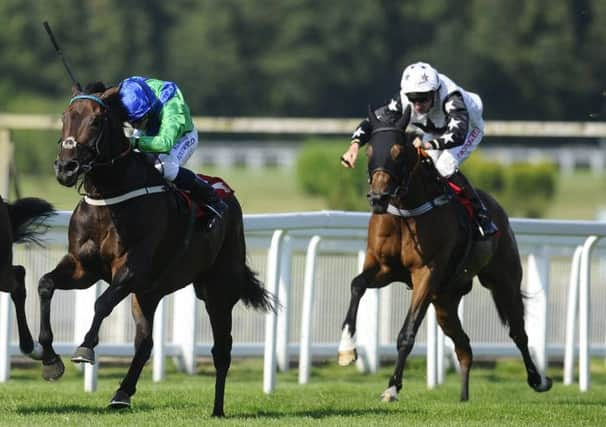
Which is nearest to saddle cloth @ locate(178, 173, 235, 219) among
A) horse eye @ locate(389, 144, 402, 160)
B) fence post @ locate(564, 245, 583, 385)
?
horse eye @ locate(389, 144, 402, 160)

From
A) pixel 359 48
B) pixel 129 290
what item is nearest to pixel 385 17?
pixel 359 48

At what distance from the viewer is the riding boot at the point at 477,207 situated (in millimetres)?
8977

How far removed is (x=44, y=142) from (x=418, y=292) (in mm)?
26314

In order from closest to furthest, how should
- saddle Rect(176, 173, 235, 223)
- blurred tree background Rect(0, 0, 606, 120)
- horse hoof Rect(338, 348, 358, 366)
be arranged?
saddle Rect(176, 173, 235, 223), horse hoof Rect(338, 348, 358, 366), blurred tree background Rect(0, 0, 606, 120)

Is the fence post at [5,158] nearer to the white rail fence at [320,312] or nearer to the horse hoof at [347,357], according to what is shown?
the white rail fence at [320,312]

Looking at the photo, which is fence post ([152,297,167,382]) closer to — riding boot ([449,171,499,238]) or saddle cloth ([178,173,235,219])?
saddle cloth ([178,173,235,219])

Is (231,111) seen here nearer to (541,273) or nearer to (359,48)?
(359,48)

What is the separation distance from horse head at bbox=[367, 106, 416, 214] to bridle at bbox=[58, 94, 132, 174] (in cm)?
133

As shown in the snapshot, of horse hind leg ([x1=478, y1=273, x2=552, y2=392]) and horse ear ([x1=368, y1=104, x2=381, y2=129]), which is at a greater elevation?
horse ear ([x1=368, y1=104, x2=381, y2=129])

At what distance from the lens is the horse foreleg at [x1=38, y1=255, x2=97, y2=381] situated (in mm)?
7359

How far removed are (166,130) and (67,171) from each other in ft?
2.39

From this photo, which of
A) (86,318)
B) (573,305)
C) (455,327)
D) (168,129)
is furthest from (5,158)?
(168,129)

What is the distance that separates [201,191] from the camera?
804 centimetres

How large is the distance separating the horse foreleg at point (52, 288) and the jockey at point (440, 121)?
169 cm
